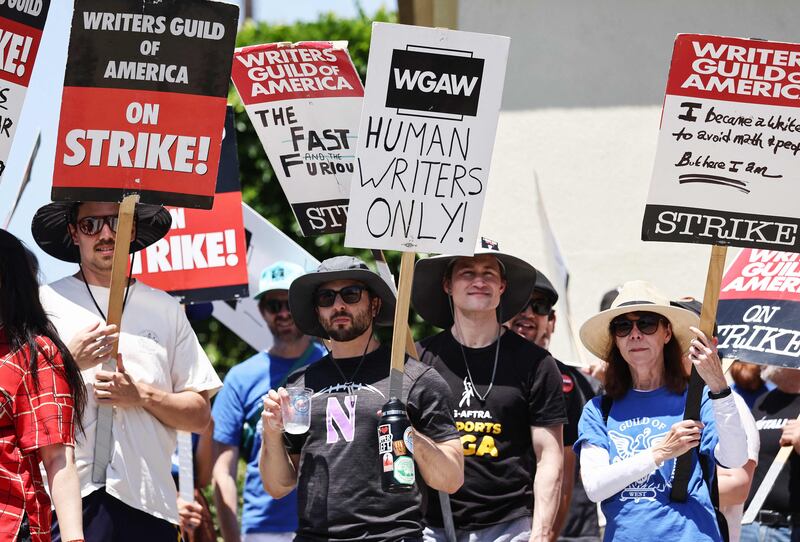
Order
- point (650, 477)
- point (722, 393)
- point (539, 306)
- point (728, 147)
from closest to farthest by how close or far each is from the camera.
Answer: point (722, 393)
point (650, 477)
point (728, 147)
point (539, 306)

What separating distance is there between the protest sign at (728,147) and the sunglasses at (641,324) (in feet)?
1.38

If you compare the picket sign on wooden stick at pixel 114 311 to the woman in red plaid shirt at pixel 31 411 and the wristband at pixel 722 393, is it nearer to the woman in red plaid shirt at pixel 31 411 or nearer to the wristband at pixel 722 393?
the woman in red plaid shirt at pixel 31 411

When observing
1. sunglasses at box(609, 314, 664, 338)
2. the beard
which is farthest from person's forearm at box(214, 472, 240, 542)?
sunglasses at box(609, 314, 664, 338)

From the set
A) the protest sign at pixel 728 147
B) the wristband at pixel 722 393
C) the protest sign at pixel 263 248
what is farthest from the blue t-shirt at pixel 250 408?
the wristband at pixel 722 393

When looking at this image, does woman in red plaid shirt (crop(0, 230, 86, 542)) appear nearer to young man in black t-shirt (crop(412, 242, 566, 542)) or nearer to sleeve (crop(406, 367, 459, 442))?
sleeve (crop(406, 367, 459, 442))

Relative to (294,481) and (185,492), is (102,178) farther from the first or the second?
(185,492)

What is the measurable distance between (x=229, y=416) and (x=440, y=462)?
2.36m

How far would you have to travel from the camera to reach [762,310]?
640 centimetres

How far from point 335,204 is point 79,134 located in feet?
4.60

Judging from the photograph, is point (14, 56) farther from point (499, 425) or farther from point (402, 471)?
point (499, 425)

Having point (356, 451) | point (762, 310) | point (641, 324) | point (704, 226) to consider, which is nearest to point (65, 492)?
point (356, 451)

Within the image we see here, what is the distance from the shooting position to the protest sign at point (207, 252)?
656 centimetres

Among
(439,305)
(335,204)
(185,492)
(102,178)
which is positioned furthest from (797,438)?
(102,178)

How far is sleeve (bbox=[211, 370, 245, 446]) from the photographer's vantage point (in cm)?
703
